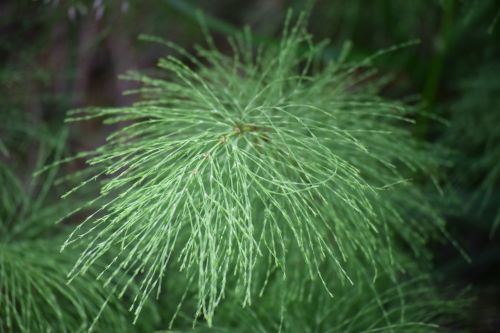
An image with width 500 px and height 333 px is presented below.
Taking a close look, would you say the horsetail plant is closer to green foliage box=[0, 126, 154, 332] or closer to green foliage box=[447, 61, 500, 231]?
green foliage box=[0, 126, 154, 332]

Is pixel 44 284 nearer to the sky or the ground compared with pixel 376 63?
nearer to the ground

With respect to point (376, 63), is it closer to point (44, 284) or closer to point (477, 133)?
point (477, 133)

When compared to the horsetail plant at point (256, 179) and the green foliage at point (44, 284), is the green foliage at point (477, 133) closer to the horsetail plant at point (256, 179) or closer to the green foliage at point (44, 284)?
the horsetail plant at point (256, 179)

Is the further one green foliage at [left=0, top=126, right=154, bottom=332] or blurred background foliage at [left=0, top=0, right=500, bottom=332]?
blurred background foliage at [left=0, top=0, right=500, bottom=332]

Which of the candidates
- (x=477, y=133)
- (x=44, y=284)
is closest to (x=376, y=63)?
(x=477, y=133)

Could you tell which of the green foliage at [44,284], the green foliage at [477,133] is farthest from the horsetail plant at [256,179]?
the green foliage at [477,133]

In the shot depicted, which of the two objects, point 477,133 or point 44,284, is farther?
point 477,133

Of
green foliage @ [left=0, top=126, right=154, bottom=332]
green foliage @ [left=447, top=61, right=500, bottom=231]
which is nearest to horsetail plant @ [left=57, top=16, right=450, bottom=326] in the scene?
green foliage @ [left=0, top=126, right=154, bottom=332]
